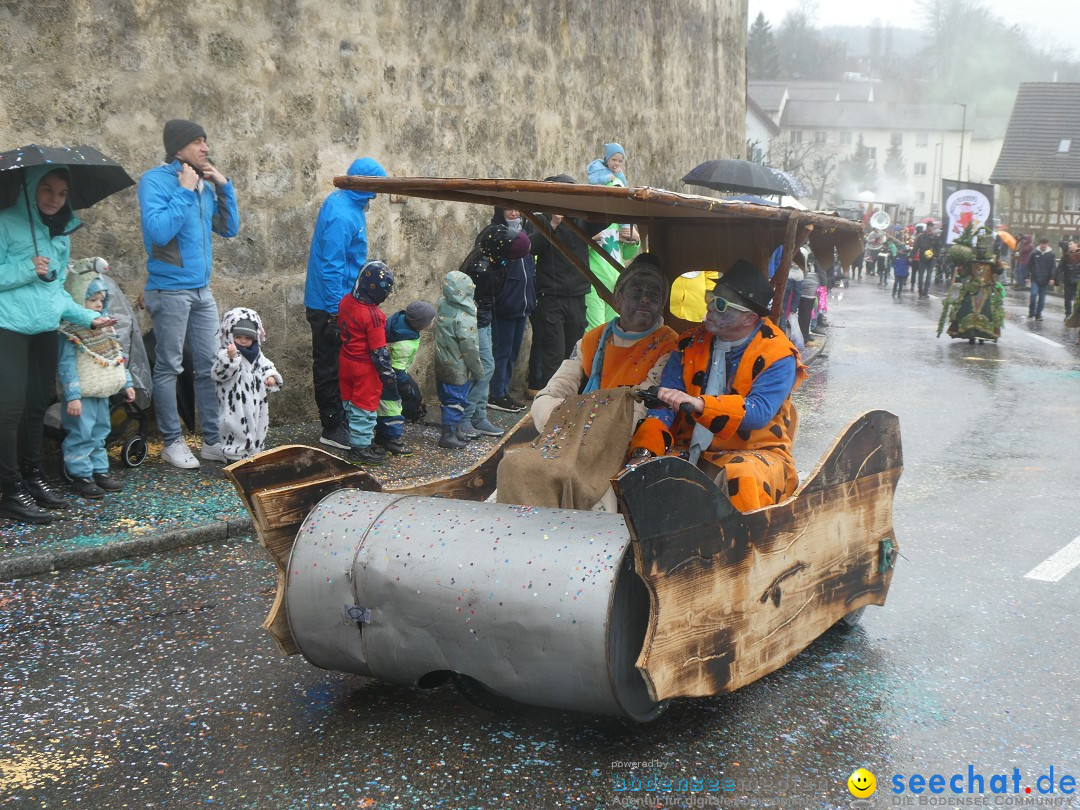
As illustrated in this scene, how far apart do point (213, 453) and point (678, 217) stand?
3805 millimetres

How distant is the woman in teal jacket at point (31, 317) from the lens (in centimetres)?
611

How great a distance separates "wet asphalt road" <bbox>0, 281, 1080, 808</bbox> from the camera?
359 cm

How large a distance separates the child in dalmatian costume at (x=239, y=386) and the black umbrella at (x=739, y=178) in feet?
21.1

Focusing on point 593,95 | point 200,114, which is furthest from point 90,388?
point 593,95

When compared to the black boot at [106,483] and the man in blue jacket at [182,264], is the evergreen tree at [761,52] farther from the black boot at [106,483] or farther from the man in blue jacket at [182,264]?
the black boot at [106,483]

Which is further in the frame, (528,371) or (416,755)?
(528,371)

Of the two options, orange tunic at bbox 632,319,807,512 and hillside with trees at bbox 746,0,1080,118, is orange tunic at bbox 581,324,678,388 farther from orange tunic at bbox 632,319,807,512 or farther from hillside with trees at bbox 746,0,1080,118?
hillside with trees at bbox 746,0,1080,118

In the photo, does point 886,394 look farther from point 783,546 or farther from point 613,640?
point 613,640

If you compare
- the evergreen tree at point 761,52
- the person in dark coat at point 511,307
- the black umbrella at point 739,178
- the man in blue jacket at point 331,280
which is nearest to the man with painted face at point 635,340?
the man in blue jacket at point 331,280

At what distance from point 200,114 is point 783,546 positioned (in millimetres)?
5728

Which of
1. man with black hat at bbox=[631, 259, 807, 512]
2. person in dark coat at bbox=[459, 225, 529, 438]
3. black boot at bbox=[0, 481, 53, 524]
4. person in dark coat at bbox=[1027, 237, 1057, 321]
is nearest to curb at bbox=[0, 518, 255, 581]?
black boot at bbox=[0, 481, 53, 524]

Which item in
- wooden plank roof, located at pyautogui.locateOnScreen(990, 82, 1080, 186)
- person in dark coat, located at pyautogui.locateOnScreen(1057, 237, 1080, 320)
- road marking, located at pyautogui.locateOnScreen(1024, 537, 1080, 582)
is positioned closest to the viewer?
road marking, located at pyautogui.locateOnScreen(1024, 537, 1080, 582)

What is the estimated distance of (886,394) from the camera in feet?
38.6

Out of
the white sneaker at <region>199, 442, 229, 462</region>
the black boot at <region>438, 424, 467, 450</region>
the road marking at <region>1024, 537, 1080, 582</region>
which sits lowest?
the road marking at <region>1024, 537, 1080, 582</region>
